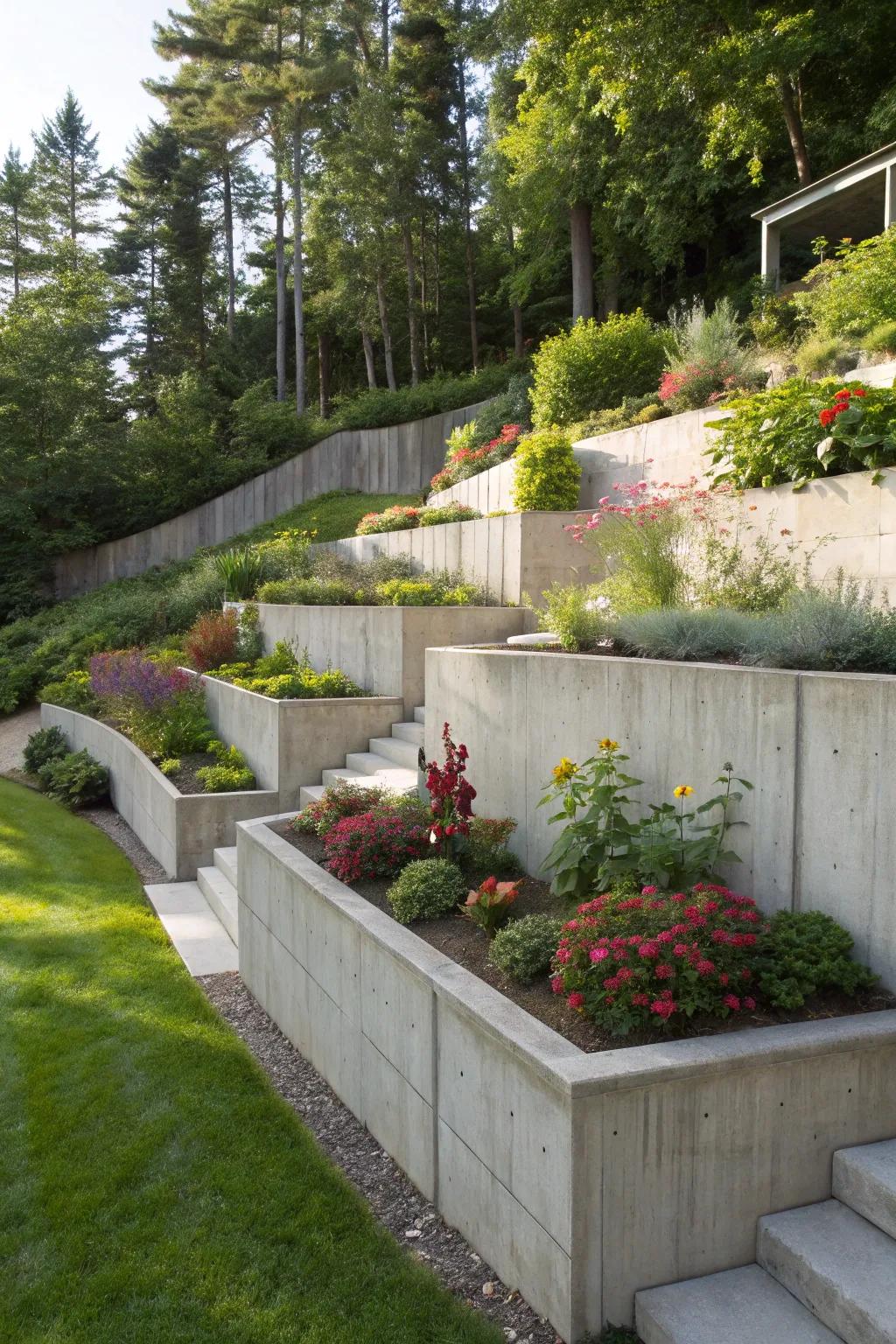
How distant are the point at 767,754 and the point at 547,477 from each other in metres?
6.17

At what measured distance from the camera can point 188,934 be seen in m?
6.04

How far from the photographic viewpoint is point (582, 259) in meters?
18.2

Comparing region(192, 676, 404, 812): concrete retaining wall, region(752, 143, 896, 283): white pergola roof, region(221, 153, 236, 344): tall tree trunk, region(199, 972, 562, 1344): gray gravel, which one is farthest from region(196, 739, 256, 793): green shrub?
region(221, 153, 236, 344): tall tree trunk

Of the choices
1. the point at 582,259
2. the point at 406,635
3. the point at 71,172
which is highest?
the point at 71,172

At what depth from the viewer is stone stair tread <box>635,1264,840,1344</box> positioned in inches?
84.9

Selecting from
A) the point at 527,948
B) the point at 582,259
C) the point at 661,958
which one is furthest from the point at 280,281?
the point at 661,958

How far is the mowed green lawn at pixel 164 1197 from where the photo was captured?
2.53 meters

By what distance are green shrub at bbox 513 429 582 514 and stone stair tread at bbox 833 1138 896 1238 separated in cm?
704

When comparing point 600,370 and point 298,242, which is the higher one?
point 298,242

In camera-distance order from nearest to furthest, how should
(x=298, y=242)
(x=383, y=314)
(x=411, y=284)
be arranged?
1. (x=411, y=284)
2. (x=298, y=242)
3. (x=383, y=314)

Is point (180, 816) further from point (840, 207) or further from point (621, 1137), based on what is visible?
point (840, 207)

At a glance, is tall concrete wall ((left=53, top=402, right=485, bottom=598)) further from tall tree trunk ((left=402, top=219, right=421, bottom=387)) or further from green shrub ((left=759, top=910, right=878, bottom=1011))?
green shrub ((left=759, top=910, right=878, bottom=1011))

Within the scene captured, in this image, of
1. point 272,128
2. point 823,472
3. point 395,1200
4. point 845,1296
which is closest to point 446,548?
point 823,472

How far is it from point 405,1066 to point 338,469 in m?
19.8
